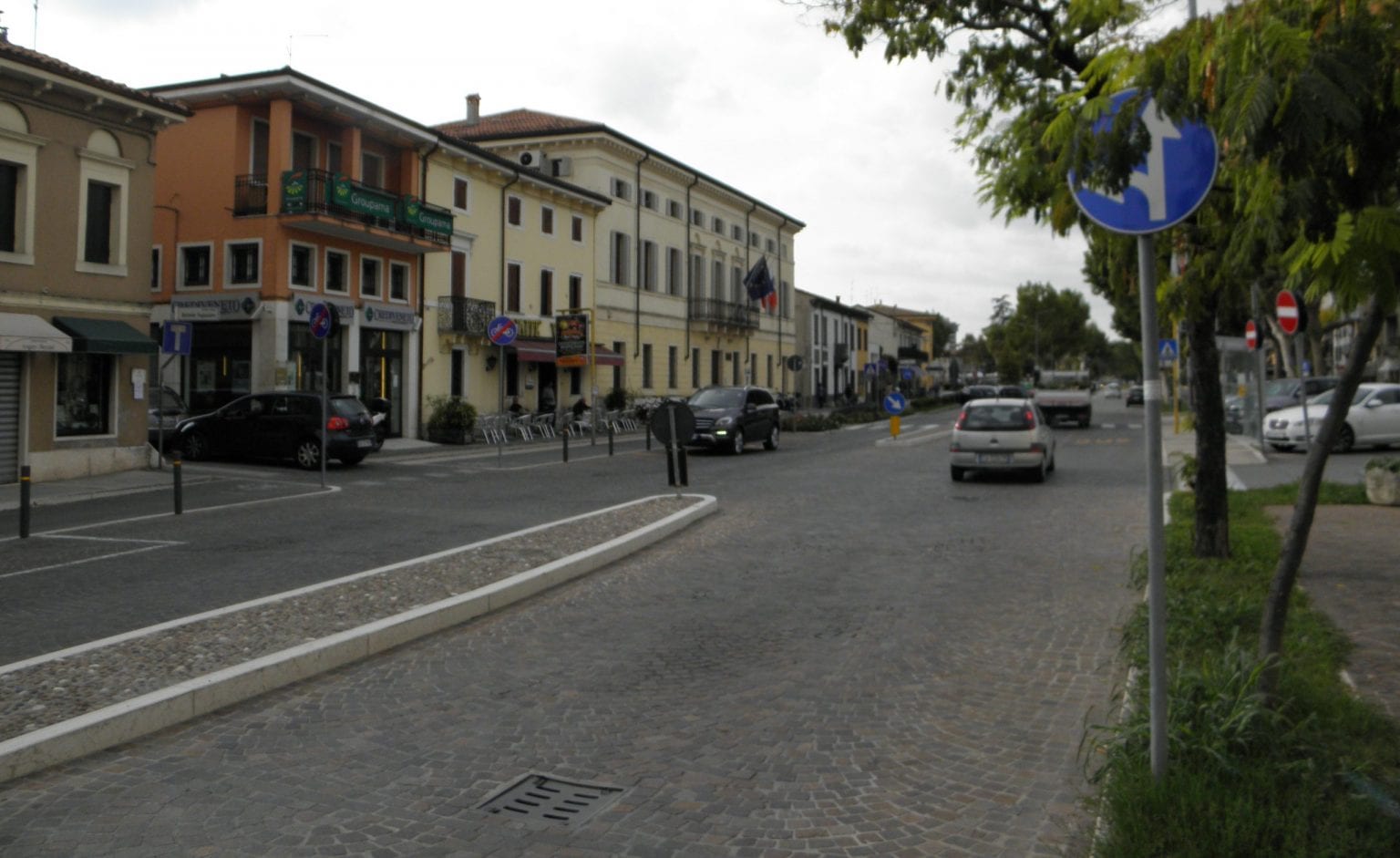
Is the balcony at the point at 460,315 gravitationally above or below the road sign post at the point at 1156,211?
above

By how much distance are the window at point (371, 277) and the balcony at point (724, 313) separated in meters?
21.6

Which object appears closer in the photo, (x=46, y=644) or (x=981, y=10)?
(x=46, y=644)

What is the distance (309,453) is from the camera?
22.2 meters

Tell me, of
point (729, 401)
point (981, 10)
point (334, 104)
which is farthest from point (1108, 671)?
point (334, 104)

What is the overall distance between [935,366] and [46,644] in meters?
108

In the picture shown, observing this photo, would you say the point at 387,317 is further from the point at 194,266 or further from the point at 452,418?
the point at 194,266

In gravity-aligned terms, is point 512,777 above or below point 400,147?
below

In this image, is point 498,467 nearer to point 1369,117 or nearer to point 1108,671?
point 1108,671

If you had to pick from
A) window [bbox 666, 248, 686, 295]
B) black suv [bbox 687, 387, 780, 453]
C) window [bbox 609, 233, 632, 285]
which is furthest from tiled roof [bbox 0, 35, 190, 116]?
window [bbox 666, 248, 686, 295]

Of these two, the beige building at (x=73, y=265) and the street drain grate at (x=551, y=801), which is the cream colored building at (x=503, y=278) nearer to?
the beige building at (x=73, y=265)

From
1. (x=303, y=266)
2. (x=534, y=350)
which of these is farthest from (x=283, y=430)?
(x=534, y=350)

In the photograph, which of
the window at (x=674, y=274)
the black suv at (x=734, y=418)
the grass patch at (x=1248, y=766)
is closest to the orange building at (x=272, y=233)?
the black suv at (x=734, y=418)

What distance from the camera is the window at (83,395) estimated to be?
19.6 meters

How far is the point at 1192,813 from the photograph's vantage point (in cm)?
379
